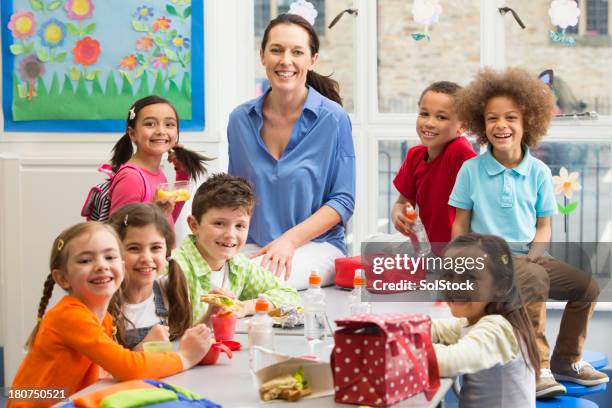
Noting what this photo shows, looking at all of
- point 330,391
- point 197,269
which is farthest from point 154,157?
point 330,391

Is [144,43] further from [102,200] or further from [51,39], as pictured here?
[102,200]

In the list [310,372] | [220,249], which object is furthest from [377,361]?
[220,249]

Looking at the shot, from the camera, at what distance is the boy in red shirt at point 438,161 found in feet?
12.0

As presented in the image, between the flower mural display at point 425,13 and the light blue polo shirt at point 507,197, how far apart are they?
1279mm

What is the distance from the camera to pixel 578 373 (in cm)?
348

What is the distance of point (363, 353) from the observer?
2.17 m

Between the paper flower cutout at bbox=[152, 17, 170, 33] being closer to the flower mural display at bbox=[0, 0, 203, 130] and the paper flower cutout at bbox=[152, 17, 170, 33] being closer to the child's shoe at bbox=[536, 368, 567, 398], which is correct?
the flower mural display at bbox=[0, 0, 203, 130]

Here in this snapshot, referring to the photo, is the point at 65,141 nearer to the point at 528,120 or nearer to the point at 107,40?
the point at 107,40

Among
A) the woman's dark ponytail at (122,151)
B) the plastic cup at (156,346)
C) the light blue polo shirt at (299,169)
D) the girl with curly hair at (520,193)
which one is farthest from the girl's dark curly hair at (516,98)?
the plastic cup at (156,346)

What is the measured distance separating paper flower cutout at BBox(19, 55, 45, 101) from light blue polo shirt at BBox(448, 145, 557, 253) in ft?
6.89

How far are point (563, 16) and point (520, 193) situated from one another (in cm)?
142

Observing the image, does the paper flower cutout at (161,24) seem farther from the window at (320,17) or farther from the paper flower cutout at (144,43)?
the window at (320,17)

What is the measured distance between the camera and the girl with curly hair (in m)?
3.39

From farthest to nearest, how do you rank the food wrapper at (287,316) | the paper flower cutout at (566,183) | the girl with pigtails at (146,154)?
the paper flower cutout at (566,183), the girl with pigtails at (146,154), the food wrapper at (287,316)
